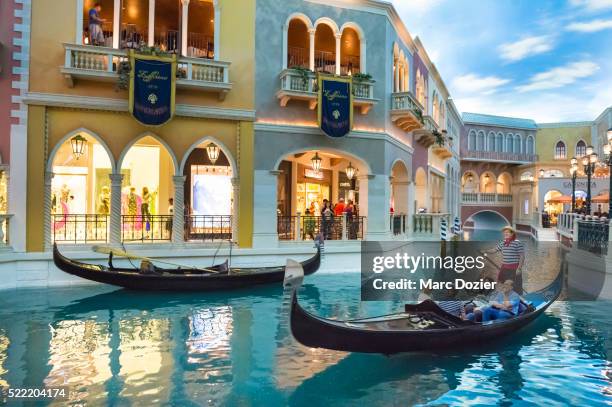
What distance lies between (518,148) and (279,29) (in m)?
26.9

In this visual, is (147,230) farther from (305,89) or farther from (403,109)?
(403,109)

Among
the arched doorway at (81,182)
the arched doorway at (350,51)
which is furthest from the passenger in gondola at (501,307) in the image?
the arched doorway at (81,182)

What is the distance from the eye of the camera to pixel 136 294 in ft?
27.9

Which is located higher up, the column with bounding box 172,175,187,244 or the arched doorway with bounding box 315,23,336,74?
the arched doorway with bounding box 315,23,336,74

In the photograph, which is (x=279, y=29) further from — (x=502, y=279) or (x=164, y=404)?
(x=164, y=404)

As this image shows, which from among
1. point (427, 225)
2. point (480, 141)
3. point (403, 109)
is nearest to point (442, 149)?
point (427, 225)

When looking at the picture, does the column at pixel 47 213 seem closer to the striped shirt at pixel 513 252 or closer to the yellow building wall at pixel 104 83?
the yellow building wall at pixel 104 83

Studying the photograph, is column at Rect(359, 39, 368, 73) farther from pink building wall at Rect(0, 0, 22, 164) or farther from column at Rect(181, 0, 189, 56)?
pink building wall at Rect(0, 0, 22, 164)

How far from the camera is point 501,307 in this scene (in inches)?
232

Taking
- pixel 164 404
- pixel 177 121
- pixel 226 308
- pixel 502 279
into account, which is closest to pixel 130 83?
pixel 177 121

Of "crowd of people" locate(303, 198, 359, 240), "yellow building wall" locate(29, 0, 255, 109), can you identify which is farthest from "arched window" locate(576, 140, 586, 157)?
"yellow building wall" locate(29, 0, 255, 109)

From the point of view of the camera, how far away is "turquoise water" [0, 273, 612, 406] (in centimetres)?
440

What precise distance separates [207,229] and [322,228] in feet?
9.32

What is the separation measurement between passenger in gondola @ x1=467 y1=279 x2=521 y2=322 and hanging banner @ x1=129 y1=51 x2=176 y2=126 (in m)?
6.72
